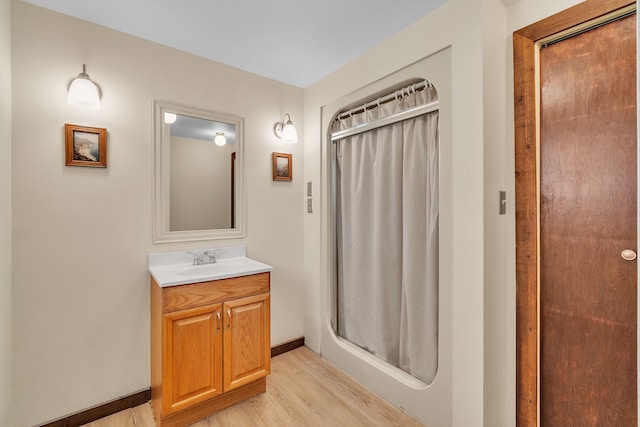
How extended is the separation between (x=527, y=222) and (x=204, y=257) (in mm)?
2072

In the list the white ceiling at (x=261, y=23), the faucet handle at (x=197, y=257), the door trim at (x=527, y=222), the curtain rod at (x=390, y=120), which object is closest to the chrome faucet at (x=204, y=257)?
the faucet handle at (x=197, y=257)

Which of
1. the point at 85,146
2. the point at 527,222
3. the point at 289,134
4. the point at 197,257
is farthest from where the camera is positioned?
the point at 289,134

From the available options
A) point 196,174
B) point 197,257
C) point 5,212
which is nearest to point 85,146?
point 5,212

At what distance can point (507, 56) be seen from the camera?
5.15ft

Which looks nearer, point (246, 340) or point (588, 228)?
point (588, 228)

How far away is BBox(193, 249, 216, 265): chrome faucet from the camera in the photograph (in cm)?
217

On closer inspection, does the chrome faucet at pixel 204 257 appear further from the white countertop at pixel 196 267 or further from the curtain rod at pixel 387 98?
Answer: the curtain rod at pixel 387 98

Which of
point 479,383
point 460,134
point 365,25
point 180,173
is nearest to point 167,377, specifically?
point 180,173

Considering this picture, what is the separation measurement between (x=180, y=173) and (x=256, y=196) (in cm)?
61

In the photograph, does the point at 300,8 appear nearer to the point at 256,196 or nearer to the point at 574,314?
the point at 256,196

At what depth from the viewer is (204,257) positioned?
2197mm

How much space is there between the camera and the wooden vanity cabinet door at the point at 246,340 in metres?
1.89

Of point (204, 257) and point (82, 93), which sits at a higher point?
point (82, 93)

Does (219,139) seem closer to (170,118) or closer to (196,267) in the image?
(170,118)
